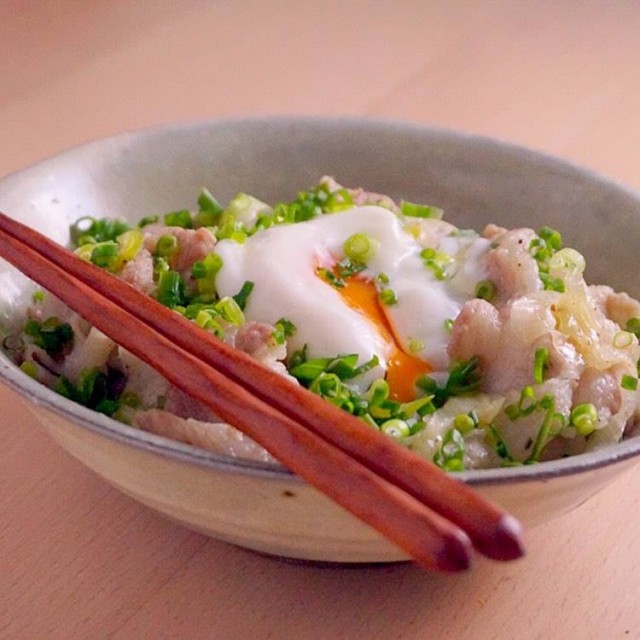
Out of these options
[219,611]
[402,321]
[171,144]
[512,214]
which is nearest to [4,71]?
[171,144]

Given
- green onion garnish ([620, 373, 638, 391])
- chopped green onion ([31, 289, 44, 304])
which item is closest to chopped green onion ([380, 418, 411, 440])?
green onion garnish ([620, 373, 638, 391])

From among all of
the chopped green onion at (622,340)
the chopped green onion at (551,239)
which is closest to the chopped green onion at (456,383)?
the chopped green onion at (622,340)

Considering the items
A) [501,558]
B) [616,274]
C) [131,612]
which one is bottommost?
[131,612]

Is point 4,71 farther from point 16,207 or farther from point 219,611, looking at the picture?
point 219,611

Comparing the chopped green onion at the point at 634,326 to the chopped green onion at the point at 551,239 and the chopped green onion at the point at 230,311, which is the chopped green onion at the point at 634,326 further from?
the chopped green onion at the point at 230,311

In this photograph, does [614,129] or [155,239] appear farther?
[614,129]

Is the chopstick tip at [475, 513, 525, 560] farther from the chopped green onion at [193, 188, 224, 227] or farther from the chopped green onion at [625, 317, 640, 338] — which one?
the chopped green onion at [193, 188, 224, 227]
